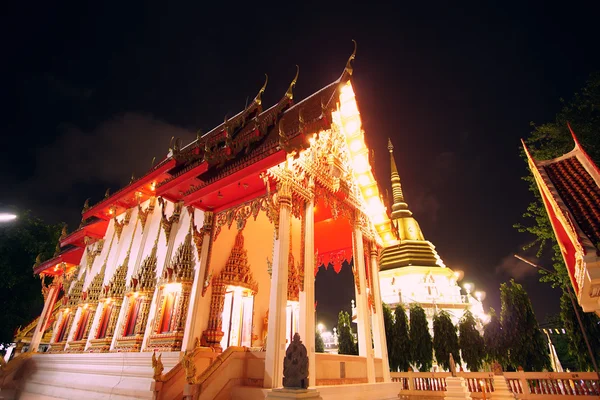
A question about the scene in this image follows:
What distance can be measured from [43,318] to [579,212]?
1892 centimetres

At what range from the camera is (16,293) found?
59.9ft

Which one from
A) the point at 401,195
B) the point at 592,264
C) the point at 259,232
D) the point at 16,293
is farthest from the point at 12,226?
the point at 401,195

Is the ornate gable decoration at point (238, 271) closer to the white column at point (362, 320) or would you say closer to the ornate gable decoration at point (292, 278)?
the ornate gable decoration at point (292, 278)

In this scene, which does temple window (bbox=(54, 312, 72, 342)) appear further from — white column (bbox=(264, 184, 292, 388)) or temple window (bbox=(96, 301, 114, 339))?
white column (bbox=(264, 184, 292, 388))

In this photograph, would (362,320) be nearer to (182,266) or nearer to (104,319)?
(182,266)

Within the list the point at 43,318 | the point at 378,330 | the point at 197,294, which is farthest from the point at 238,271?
the point at 43,318

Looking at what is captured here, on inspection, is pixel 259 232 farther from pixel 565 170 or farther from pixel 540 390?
pixel 540 390

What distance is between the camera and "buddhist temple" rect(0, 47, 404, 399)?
20.7 feet

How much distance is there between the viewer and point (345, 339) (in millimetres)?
17641

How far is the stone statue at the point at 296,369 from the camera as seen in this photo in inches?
184

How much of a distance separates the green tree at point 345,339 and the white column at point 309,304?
1244 cm

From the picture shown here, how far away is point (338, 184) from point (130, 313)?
723 centimetres

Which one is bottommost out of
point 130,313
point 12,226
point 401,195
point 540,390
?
point 540,390

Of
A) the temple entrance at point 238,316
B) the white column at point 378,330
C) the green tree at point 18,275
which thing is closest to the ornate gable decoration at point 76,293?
the temple entrance at point 238,316
